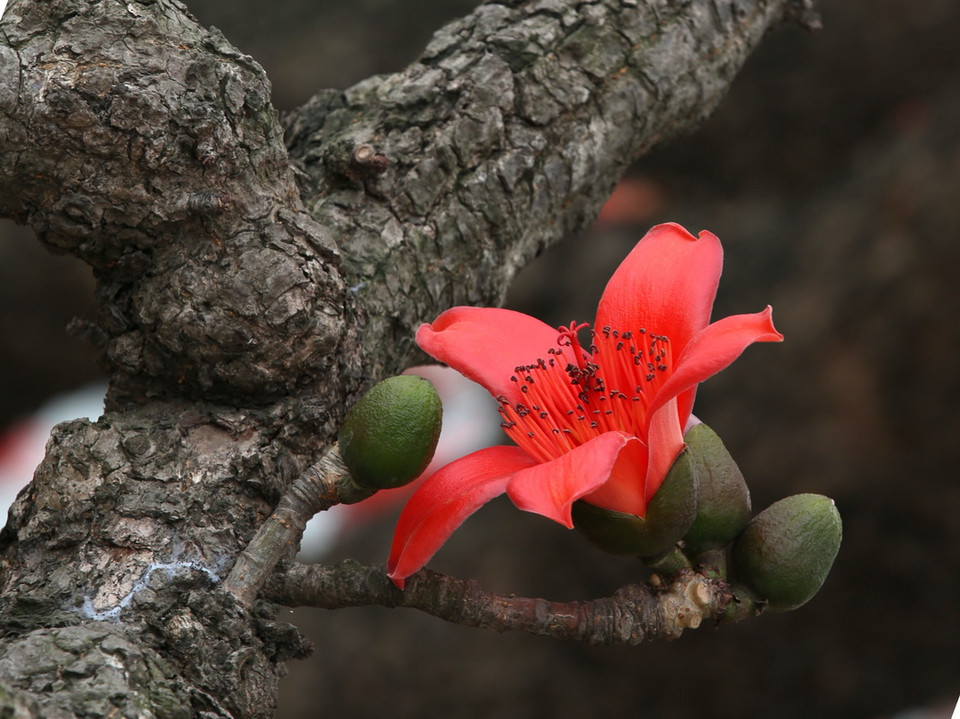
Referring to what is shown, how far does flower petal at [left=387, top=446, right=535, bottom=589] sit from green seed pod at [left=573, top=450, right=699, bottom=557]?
0.11 meters

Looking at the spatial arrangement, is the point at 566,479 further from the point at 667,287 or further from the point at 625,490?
the point at 667,287

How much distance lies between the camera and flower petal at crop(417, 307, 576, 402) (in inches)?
51.7

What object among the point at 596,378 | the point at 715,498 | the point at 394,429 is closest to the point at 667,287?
the point at 596,378

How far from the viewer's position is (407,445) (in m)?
1.17

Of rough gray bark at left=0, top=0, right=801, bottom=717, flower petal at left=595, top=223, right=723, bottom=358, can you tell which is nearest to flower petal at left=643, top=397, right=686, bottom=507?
flower petal at left=595, top=223, right=723, bottom=358

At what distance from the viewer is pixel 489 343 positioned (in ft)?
4.44

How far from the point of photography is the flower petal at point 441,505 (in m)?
1.13

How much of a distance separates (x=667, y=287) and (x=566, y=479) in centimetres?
37

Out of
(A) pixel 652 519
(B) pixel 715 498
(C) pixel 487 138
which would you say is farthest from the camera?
(C) pixel 487 138

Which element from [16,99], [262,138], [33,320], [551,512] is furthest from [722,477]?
[33,320]

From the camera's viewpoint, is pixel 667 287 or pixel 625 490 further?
pixel 667 287

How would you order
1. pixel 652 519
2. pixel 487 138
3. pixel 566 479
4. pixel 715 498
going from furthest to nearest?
pixel 487 138 < pixel 715 498 < pixel 652 519 < pixel 566 479

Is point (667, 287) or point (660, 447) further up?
point (667, 287)

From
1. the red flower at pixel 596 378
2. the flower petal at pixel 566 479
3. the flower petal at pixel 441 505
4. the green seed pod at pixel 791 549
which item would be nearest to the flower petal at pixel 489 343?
the red flower at pixel 596 378
